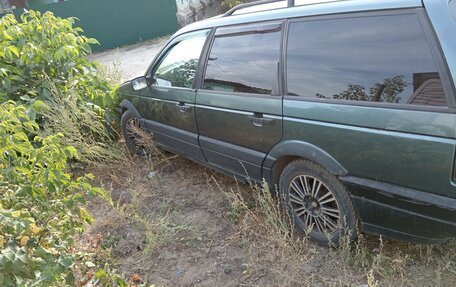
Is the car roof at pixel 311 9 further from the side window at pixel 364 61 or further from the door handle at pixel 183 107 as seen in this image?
the door handle at pixel 183 107

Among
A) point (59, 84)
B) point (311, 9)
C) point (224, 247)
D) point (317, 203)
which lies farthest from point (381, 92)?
point (59, 84)

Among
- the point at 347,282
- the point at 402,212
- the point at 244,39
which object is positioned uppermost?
the point at 244,39

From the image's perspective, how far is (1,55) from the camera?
467 cm

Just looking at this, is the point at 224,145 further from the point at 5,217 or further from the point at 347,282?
the point at 5,217

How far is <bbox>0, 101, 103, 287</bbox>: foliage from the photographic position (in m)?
2.06

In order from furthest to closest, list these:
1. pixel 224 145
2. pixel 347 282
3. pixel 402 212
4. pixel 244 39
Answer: pixel 224 145 < pixel 244 39 < pixel 347 282 < pixel 402 212

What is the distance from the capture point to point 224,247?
3111mm

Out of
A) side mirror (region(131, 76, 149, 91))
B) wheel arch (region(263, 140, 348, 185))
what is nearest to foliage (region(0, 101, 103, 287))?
wheel arch (region(263, 140, 348, 185))

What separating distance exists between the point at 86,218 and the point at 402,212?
2096 millimetres

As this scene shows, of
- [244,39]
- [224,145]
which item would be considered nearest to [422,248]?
[224,145]

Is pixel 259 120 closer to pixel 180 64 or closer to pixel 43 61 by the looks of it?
pixel 180 64

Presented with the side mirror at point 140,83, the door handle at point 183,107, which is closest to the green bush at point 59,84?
the side mirror at point 140,83

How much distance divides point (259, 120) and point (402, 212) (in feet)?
3.84

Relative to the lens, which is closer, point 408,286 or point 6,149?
point 408,286
